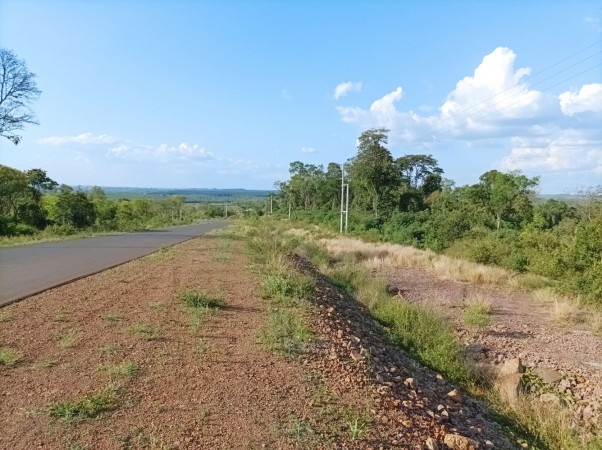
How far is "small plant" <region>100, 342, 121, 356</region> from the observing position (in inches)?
235

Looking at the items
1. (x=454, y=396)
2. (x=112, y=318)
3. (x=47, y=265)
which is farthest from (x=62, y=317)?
(x=47, y=265)

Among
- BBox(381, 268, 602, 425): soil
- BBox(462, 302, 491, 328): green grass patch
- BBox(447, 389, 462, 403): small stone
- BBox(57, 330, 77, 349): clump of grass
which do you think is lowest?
BBox(381, 268, 602, 425): soil

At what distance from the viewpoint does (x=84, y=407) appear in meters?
4.47

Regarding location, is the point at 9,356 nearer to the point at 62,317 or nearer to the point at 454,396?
the point at 62,317

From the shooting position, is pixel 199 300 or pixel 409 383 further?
pixel 199 300

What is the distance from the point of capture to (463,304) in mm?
15672

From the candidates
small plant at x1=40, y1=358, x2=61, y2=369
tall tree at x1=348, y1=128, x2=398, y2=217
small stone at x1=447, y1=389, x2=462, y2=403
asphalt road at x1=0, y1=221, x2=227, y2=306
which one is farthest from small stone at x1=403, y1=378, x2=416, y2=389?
tall tree at x1=348, y1=128, x2=398, y2=217

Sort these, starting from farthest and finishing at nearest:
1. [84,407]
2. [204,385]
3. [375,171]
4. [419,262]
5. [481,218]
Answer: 1. [375,171]
2. [481,218]
3. [419,262]
4. [204,385]
5. [84,407]

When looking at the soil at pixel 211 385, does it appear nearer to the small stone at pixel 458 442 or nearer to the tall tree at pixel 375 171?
the small stone at pixel 458 442

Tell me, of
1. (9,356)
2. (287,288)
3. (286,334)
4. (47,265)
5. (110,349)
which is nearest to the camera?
(9,356)

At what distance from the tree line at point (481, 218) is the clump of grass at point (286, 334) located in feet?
36.9

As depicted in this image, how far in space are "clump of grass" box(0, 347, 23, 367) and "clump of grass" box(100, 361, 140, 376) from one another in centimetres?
102

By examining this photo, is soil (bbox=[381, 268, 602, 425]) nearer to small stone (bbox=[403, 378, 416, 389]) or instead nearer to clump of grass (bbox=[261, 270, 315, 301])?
small stone (bbox=[403, 378, 416, 389])

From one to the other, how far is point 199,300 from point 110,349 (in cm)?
274
